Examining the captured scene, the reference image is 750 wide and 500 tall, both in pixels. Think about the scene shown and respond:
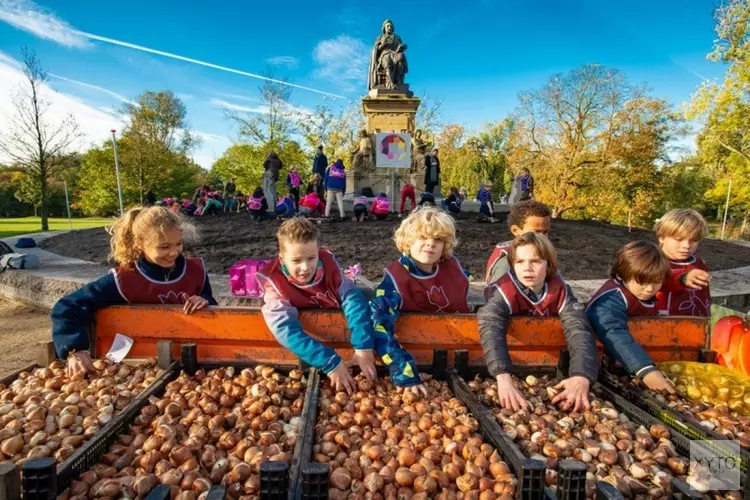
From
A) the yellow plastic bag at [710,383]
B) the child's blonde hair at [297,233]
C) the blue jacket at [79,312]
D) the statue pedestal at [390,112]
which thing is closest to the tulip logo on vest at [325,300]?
the child's blonde hair at [297,233]

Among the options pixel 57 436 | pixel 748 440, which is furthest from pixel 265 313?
pixel 748 440

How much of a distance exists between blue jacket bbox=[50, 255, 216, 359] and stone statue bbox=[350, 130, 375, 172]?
16.0 m

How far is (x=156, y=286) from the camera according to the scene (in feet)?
9.77

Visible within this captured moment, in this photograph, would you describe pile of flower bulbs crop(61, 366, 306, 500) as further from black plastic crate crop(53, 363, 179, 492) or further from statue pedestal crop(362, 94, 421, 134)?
statue pedestal crop(362, 94, 421, 134)

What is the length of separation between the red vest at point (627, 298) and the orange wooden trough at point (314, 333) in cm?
13

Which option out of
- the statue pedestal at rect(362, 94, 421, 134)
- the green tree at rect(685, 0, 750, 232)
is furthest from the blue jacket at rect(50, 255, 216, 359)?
the green tree at rect(685, 0, 750, 232)

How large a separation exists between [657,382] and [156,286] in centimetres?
300

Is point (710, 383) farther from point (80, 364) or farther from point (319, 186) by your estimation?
point (319, 186)

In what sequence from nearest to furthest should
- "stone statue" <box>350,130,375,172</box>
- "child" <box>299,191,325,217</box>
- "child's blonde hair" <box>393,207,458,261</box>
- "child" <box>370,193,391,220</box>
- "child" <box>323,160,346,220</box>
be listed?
1. "child's blonde hair" <box>393,207,458,261</box>
2. "child" <box>323,160,346,220</box>
3. "child" <box>370,193,391,220</box>
4. "child" <box>299,191,325,217</box>
5. "stone statue" <box>350,130,375,172</box>

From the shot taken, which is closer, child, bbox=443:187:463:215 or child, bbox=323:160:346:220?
child, bbox=323:160:346:220

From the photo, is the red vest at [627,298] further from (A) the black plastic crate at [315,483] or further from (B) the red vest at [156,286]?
(B) the red vest at [156,286]

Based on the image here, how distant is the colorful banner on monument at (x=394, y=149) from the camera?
15500mm

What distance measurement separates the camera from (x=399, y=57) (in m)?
19.1

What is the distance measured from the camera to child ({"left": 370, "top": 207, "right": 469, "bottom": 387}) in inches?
108
